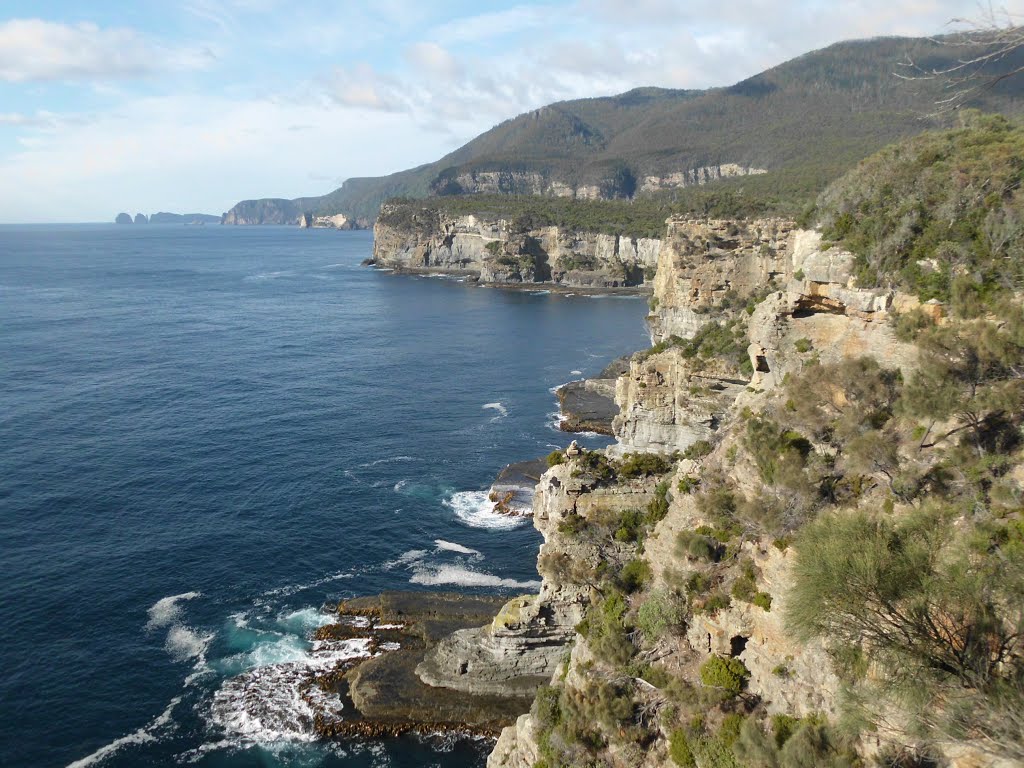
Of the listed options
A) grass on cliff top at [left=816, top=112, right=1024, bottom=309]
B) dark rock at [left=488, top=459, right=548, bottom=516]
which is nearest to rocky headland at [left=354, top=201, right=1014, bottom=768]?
grass on cliff top at [left=816, top=112, right=1024, bottom=309]

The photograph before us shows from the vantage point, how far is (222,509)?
61.1 m

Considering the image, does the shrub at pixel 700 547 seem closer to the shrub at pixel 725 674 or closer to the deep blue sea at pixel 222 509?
the shrub at pixel 725 674

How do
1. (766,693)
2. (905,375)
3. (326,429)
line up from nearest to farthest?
(766,693)
(905,375)
(326,429)

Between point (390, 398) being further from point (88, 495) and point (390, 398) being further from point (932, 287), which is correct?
point (932, 287)

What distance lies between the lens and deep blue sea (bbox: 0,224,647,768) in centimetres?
3972

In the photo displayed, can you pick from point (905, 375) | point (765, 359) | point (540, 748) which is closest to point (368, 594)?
point (540, 748)

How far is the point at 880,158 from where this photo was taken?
36.0 meters

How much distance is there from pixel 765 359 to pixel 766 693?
13.7m

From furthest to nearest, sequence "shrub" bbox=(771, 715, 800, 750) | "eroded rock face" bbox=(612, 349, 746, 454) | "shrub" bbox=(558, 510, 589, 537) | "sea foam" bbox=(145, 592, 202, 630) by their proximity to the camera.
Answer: "eroded rock face" bbox=(612, 349, 746, 454) < "sea foam" bbox=(145, 592, 202, 630) < "shrub" bbox=(558, 510, 589, 537) < "shrub" bbox=(771, 715, 800, 750)

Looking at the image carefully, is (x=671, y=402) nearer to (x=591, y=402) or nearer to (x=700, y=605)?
(x=591, y=402)

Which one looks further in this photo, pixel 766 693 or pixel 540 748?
pixel 540 748

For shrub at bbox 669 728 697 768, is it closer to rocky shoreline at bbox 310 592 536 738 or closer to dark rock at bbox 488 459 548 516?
rocky shoreline at bbox 310 592 536 738

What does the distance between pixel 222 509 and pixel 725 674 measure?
49.6m

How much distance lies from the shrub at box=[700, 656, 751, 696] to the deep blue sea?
19.6 m
